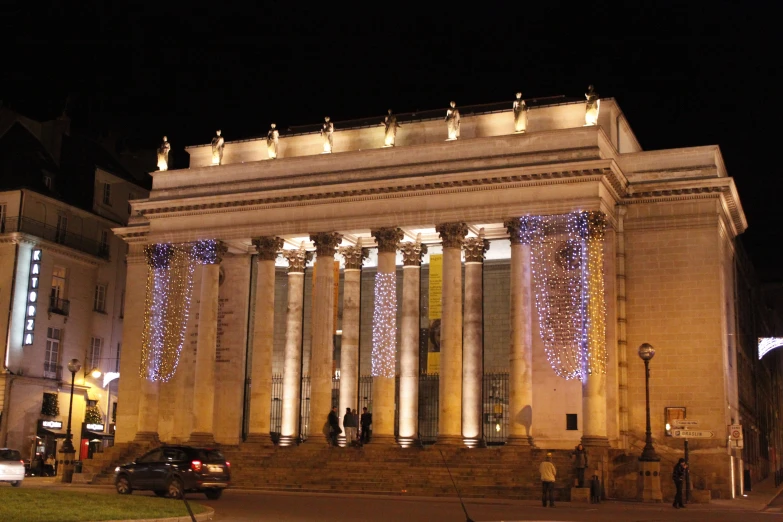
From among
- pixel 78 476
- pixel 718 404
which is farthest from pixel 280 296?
pixel 718 404

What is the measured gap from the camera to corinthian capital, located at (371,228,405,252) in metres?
45.1

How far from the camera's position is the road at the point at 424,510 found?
25641mm

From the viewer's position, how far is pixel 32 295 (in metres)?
57.5

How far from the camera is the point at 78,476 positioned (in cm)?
4559

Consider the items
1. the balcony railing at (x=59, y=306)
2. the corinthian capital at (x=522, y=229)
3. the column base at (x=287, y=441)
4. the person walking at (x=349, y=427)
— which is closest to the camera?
the corinthian capital at (x=522, y=229)

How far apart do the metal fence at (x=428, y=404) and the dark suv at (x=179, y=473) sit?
15.9 meters

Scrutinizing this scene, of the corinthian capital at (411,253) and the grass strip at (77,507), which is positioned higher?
the corinthian capital at (411,253)

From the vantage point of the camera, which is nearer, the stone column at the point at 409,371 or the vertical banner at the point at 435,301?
the stone column at the point at 409,371

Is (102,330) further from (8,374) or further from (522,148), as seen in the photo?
(522,148)

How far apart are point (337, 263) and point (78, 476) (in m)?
15.8

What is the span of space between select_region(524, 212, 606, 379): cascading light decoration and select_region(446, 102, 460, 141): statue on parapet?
224 inches

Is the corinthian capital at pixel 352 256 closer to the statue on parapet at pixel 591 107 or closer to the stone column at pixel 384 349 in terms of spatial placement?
the stone column at pixel 384 349

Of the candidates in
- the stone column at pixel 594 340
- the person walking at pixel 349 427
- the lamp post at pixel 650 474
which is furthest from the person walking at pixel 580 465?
the person walking at pixel 349 427

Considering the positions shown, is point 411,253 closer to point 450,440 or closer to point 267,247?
point 267,247
